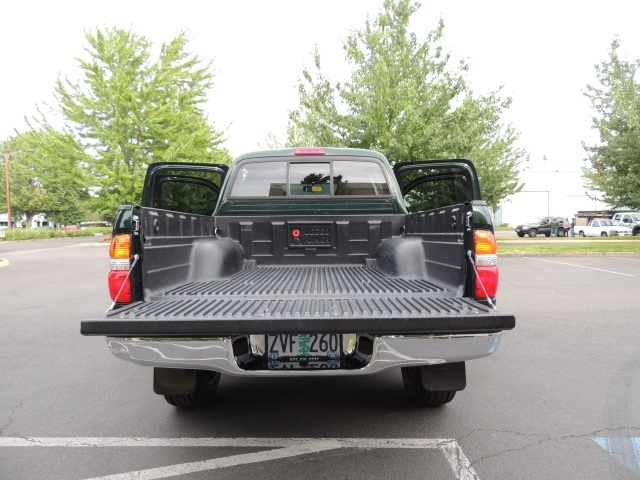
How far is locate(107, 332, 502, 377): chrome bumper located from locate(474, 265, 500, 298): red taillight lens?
1.06 ft

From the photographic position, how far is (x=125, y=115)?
27.3 meters

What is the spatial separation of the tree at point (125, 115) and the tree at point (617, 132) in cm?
2108

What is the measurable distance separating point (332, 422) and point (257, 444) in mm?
571

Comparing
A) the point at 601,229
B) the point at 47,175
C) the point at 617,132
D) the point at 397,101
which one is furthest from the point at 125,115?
the point at 601,229

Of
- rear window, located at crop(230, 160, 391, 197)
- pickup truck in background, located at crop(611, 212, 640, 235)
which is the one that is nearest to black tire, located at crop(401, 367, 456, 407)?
rear window, located at crop(230, 160, 391, 197)

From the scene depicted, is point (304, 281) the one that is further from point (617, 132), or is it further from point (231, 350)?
point (617, 132)

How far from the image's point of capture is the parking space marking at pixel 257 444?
2.67 metres

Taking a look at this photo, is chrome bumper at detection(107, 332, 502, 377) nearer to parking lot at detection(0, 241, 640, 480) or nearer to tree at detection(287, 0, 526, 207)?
parking lot at detection(0, 241, 640, 480)

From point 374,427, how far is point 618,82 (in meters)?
22.0

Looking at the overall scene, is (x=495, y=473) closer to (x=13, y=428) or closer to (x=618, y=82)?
(x=13, y=428)

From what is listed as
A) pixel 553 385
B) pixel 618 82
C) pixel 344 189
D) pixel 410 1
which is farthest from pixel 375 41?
pixel 553 385

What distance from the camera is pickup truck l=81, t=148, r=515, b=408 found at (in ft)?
7.95

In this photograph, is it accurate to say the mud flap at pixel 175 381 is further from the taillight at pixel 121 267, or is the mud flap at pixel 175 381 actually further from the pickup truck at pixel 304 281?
the taillight at pixel 121 267

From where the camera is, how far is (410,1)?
56.7 feet
